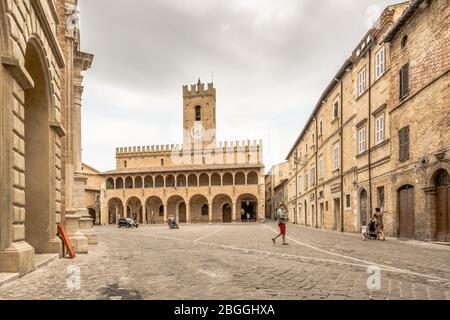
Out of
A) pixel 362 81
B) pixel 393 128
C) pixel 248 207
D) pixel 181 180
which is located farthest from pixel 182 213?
pixel 393 128

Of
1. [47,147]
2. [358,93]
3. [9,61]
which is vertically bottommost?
[47,147]

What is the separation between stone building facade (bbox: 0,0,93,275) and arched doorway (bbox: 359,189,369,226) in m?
14.0

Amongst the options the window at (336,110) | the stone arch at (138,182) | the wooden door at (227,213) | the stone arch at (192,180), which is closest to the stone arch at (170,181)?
the stone arch at (192,180)

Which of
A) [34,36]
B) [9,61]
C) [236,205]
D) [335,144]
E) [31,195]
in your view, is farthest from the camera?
[236,205]

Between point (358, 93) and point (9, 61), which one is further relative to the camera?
point (358, 93)

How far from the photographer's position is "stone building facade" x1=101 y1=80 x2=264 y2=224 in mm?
55531

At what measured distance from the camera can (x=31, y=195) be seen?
31.1 feet

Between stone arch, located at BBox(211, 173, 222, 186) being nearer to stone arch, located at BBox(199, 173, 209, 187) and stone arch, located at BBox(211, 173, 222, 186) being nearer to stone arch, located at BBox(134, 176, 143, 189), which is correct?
stone arch, located at BBox(199, 173, 209, 187)

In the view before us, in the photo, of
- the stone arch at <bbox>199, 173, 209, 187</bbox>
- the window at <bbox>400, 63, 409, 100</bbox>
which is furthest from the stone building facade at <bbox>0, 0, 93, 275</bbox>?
the stone arch at <bbox>199, 173, 209, 187</bbox>

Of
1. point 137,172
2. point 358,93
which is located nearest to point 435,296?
point 358,93

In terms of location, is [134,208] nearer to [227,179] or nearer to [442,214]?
[227,179]

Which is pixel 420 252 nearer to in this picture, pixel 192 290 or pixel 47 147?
pixel 192 290
